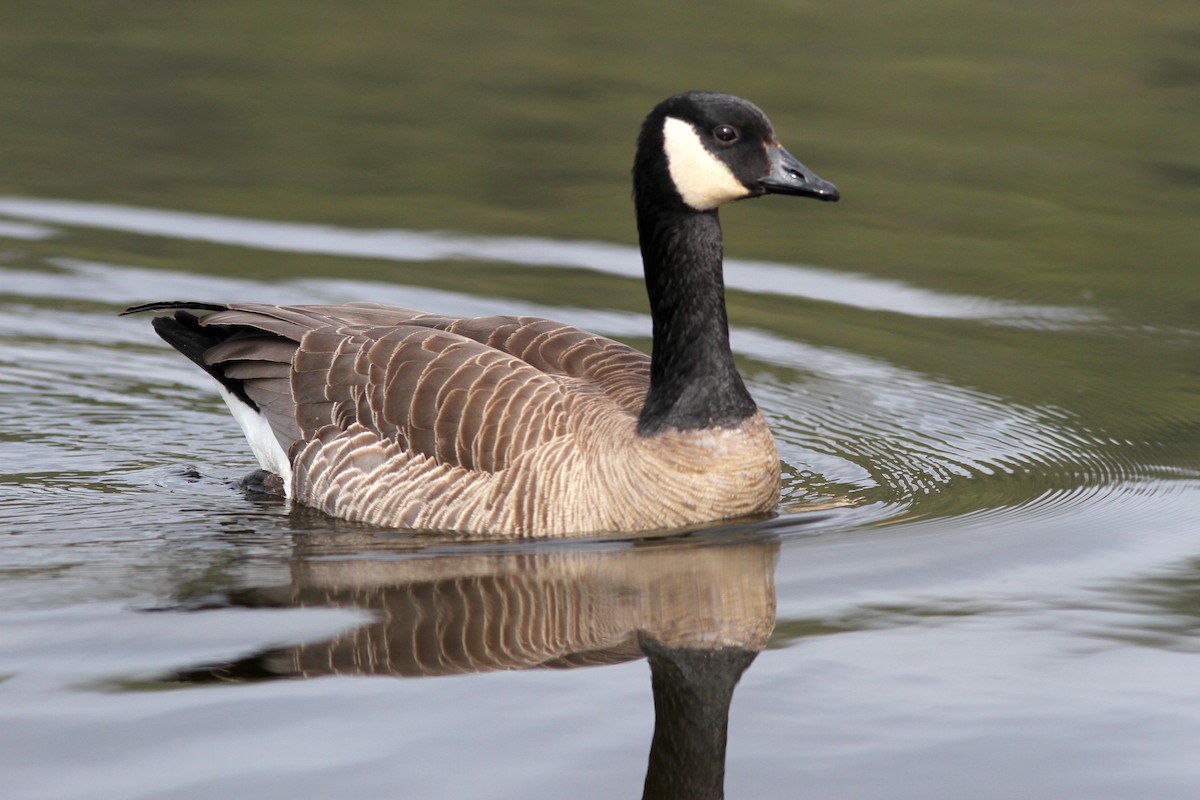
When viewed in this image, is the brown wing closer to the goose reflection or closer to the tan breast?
the tan breast

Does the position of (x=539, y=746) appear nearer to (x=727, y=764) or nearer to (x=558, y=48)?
(x=727, y=764)

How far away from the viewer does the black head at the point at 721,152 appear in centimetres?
836

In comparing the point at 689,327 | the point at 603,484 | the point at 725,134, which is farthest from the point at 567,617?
the point at 725,134

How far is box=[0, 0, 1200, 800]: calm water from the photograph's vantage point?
6266 millimetres

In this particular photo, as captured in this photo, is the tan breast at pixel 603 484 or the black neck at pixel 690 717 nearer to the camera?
the black neck at pixel 690 717

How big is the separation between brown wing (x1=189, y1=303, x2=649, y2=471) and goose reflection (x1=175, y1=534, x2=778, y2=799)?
0.66m

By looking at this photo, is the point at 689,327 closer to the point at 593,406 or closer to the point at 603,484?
the point at 593,406

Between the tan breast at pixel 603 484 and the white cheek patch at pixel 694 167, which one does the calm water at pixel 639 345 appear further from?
the white cheek patch at pixel 694 167

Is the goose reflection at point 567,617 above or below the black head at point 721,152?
below

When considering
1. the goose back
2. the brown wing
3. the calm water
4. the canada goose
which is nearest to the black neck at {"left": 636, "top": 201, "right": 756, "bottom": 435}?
the canada goose

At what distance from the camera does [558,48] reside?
20.2 meters

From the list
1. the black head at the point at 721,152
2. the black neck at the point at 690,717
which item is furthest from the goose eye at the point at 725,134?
the black neck at the point at 690,717

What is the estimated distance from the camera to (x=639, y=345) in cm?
1191

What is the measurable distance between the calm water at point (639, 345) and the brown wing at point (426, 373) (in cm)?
56
